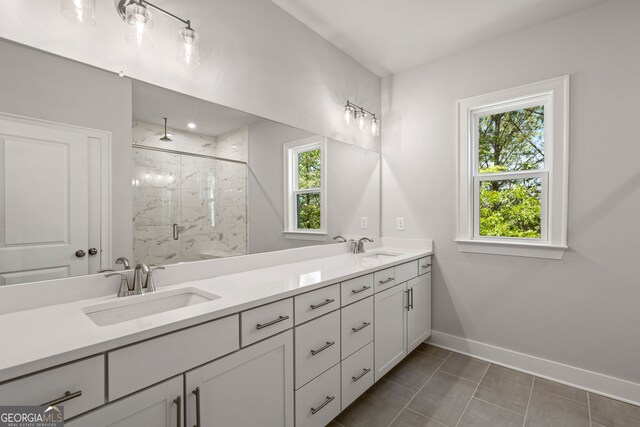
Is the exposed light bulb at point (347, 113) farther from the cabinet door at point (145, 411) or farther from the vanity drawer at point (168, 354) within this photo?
the cabinet door at point (145, 411)

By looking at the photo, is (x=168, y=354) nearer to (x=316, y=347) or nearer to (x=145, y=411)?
(x=145, y=411)

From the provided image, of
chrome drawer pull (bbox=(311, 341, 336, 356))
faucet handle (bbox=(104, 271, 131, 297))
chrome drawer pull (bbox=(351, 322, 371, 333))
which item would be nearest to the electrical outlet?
chrome drawer pull (bbox=(351, 322, 371, 333))

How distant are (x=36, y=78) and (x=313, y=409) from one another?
1840mm

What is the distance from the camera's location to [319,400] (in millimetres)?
1515

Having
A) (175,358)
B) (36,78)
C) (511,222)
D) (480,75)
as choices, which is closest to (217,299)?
(175,358)

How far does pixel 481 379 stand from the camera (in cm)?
218

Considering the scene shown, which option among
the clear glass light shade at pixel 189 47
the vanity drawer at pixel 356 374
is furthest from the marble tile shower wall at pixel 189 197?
the vanity drawer at pixel 356 374

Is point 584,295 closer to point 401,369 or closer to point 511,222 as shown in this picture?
point 511,222

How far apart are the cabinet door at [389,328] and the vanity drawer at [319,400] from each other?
1.44 ft

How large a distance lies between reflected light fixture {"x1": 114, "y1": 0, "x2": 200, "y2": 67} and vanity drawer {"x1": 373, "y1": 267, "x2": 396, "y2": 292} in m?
1.62

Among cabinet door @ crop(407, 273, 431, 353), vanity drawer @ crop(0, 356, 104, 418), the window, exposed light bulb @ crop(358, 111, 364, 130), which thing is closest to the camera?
vanity drawer @ crop(0, 356, 104, 418)

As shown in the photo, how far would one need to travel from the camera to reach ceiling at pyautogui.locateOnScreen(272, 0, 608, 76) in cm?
205

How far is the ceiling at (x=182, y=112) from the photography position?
1.41 meters

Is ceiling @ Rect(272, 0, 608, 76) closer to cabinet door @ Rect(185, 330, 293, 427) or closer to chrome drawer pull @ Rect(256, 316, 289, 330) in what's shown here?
chrome drawer pull @ Rect(256, 316, 289, 330)
